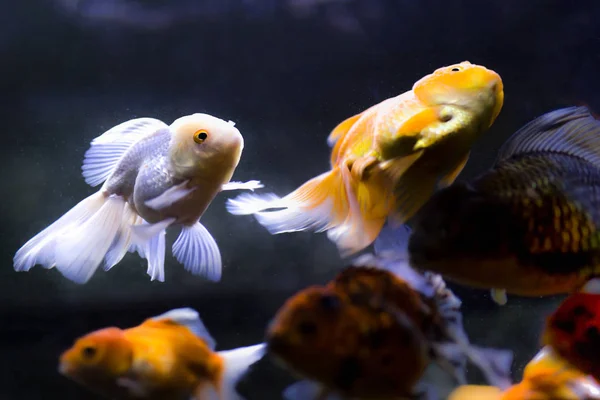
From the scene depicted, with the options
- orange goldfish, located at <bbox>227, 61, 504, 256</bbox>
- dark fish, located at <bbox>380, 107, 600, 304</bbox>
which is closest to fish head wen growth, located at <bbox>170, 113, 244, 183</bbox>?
orange goldfish, located at <bbox>227, 61, 504, 256</bbox>

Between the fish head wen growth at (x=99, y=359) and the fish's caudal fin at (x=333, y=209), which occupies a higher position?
the fish's caudal fin at (x=333, y=209)

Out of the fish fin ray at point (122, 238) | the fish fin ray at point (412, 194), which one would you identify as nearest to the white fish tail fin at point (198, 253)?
the fish fin ray at point (122, 238)

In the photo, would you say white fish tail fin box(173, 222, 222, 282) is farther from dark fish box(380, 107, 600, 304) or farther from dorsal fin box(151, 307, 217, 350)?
dark fish box(380, 107, 600, 304)

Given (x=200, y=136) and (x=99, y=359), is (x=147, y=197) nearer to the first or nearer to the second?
(x=200, y=136)

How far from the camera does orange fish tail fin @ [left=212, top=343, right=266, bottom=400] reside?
999 millimetres

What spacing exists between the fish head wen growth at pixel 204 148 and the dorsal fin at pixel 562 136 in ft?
1.93

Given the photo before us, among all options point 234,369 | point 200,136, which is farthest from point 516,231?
point 200,136

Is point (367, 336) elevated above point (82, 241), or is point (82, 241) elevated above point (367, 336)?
point (82, 241)

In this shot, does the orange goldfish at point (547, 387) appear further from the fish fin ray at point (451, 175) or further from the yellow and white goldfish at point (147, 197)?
the yellow and white goldfish at point (147, 197)

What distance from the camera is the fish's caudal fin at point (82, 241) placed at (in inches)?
46.6

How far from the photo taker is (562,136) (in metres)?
0.94

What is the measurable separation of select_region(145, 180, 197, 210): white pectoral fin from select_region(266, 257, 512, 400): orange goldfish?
18.9 inches

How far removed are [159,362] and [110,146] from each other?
0.68 m

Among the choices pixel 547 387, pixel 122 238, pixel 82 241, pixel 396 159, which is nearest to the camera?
pixel 547 387
